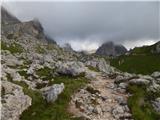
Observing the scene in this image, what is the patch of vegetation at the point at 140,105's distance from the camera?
44344mm

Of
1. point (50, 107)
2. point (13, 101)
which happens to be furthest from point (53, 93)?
point (13, 101)

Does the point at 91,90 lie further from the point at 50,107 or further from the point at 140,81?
the point at 50,107

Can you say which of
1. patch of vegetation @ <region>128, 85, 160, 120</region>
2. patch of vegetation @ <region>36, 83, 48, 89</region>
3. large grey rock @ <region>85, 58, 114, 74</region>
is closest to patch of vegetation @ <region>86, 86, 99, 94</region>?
patch of vegetation @ <region>128, 85, 160, 120</region>

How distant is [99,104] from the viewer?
47594mm

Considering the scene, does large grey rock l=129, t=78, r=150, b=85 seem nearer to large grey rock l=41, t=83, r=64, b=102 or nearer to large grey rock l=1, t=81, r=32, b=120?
large grey rock l=41, t=83, r=64, b=102

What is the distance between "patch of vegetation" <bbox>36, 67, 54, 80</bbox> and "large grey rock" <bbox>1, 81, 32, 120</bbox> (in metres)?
11.9

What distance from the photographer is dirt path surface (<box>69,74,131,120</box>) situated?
44.4 metres

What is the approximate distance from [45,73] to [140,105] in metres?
24.0

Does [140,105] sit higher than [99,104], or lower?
lower

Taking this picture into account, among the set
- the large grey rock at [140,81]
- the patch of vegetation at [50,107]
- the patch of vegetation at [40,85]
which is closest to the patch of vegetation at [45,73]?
the patch of vegetation at [40,85]

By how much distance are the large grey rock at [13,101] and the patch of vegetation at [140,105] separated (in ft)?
45.0

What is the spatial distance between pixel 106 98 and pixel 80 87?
4280 millimetres

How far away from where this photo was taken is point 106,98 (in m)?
49.8

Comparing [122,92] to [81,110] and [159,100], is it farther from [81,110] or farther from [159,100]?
[81,110]
